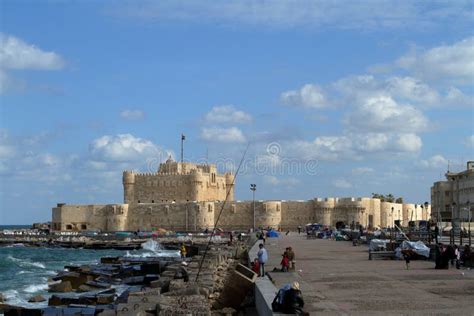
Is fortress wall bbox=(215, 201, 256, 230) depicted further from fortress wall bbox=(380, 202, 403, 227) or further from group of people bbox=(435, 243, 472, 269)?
group of people bbox=(435, 243, 472, 269)

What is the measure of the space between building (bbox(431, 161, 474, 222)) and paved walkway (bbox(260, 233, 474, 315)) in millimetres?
39454

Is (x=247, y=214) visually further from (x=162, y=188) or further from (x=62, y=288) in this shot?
(x=62, y=288)

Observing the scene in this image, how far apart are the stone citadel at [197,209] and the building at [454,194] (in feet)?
6.05

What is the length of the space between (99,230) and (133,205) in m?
5.15

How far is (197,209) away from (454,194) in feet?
75.9

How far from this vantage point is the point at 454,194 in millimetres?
59906

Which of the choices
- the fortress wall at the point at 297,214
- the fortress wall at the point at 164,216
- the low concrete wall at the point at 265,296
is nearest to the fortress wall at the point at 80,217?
the fortress wall at the point at 164,216

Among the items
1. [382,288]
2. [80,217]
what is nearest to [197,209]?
[80,217]

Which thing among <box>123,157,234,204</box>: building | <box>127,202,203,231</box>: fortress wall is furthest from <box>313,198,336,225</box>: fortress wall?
<box>127,202,203,231</box>: fortress wall

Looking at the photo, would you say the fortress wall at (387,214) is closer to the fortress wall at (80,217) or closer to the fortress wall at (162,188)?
the fortress wall at (162,188)

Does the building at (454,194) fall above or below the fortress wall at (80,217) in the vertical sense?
above

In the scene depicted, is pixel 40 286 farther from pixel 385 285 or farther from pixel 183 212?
pixel 183 212

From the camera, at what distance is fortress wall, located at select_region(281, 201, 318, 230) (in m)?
66.0

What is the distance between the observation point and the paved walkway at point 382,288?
9.28m
